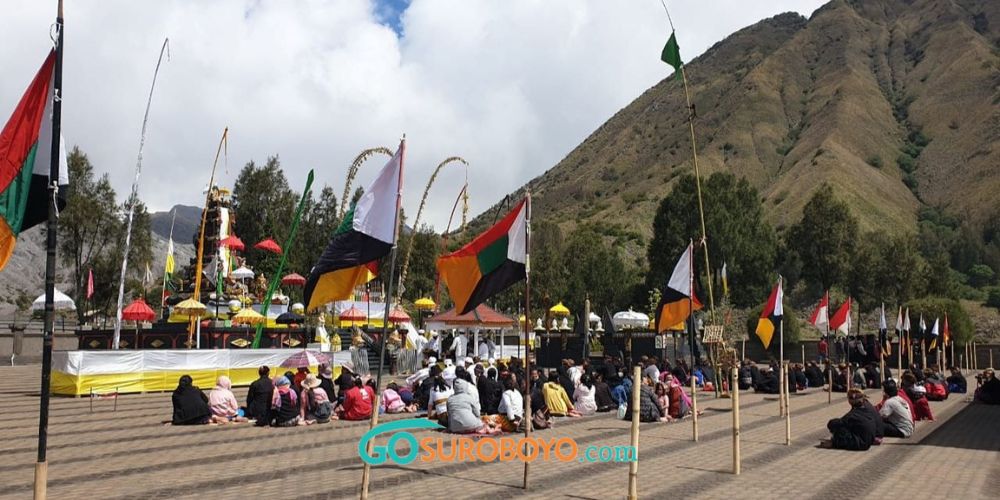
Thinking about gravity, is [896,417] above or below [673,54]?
below

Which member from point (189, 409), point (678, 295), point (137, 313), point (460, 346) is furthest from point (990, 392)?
point (137, 313)

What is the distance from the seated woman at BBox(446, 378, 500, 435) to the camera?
15.4 m

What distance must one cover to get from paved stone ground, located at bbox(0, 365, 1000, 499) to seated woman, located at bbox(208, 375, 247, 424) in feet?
2.22

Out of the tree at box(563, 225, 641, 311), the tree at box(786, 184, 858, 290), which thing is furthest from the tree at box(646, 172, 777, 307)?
the tree at box(563, 225, 641, 311)

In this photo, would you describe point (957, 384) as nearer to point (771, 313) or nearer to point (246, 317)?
point (771, 313)

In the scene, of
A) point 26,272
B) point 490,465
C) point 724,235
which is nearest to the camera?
point 490,465

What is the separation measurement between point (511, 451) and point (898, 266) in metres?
55.0

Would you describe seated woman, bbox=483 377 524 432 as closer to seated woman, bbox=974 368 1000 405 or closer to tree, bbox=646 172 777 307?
seated woman, bbox=974 368 1000 405

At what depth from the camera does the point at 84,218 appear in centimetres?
5344

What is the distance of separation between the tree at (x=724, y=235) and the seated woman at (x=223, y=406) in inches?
1865

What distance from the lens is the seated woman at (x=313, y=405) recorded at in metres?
17.5

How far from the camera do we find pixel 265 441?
14.8 m

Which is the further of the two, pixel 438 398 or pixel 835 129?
pixel 835 129

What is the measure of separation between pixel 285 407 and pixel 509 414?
5042 millimetres
